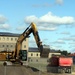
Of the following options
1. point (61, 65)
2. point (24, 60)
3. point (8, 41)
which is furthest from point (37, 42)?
point (8, 41)

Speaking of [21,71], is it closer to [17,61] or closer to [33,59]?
[17,61]

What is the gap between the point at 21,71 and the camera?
41031 mm

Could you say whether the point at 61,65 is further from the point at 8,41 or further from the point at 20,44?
the point at 8,41

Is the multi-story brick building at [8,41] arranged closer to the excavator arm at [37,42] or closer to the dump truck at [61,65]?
the dump truck at [61,65]

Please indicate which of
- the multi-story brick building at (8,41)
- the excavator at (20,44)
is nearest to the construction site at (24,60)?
the excavator at (20,44)

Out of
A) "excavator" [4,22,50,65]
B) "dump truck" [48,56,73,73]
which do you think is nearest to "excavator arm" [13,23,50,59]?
"excavator" [4,22,50,65]

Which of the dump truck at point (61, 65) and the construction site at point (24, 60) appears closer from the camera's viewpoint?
the construction site at point (24, 60)

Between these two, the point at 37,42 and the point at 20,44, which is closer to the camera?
the point at 37,42

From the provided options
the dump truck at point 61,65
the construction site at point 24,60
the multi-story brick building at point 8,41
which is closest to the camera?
the construction site at point 24,60

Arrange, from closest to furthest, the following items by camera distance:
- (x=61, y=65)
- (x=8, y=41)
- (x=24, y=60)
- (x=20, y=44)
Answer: (x=20, y=44) < (x=24, y=60) < (x=61, y=65) < (x=8, y=41)

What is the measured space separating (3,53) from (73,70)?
25.4m

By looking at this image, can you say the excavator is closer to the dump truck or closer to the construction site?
the construction site

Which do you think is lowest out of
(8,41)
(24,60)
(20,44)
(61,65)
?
(61,65)

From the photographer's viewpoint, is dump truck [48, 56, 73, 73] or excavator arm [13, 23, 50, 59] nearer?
excavator arm [13, 23, 50, 59]
